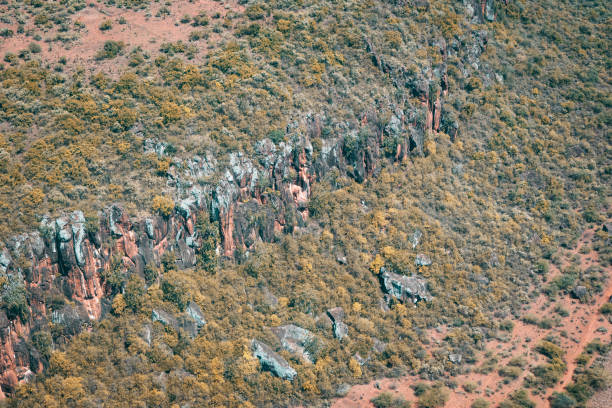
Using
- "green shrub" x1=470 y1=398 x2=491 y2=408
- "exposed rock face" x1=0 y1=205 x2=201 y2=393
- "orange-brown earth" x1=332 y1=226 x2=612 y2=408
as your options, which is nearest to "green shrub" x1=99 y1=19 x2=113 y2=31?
"exposed rock face" x1=0 y1=205 x2=201 y2=393

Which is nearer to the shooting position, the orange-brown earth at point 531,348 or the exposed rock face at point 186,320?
the exposed rock face at point 186,320

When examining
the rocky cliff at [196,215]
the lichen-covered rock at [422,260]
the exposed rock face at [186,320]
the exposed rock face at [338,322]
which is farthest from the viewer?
the lichen-covered rock at [422,260]

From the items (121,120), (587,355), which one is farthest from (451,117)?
(121,120)

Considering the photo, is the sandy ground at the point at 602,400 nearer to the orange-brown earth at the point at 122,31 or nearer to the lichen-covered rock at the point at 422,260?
the lichen-covered rock at the point at 422,260

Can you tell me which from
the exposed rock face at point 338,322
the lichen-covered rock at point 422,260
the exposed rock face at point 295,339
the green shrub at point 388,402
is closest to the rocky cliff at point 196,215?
the exposed rock face at point 295,339

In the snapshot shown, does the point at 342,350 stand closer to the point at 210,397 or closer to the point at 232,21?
the point at 210,397
